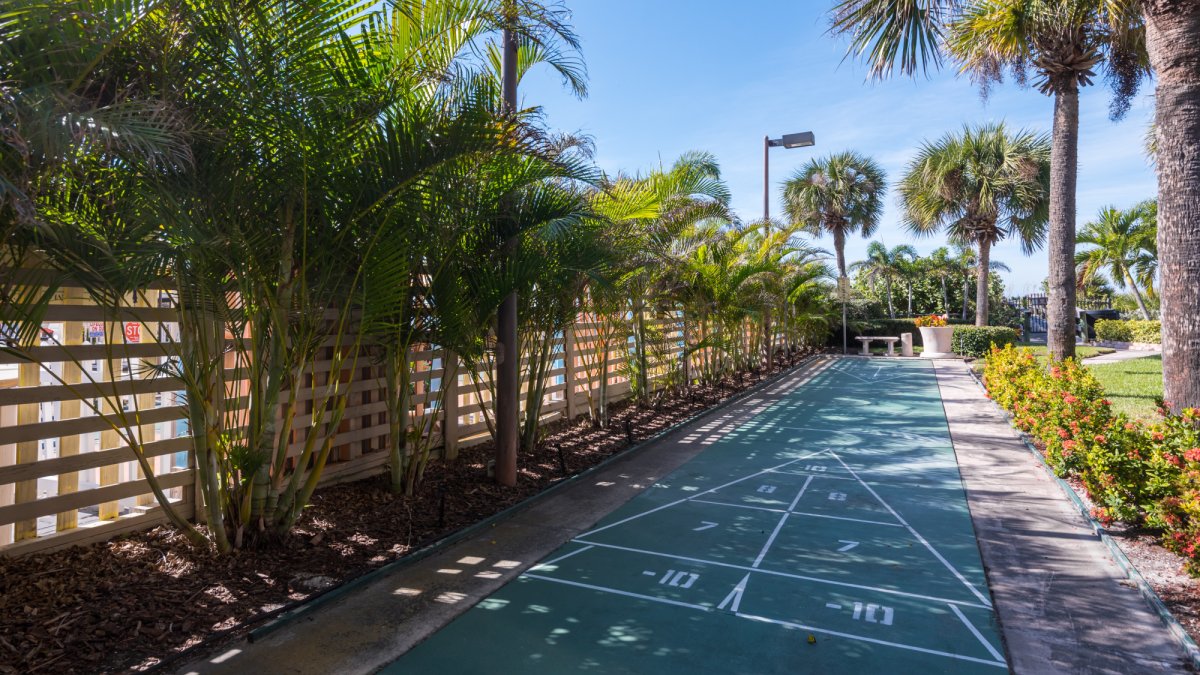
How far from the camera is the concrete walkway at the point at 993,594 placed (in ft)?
9.32

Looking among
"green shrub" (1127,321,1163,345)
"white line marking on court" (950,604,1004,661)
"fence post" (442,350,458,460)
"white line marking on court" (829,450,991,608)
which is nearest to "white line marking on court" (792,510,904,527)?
"white line marking on court" (829,450,991,608)

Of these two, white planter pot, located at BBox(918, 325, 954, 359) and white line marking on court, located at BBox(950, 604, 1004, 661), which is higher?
white planter pot, located at BBox(918, 325, 954, 359)

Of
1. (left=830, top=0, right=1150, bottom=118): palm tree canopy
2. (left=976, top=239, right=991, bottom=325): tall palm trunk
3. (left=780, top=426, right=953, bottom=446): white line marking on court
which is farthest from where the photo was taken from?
(left=976, top=239, right=991, bottom=325): tall palm trunk

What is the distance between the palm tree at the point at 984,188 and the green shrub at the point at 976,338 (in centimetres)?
47

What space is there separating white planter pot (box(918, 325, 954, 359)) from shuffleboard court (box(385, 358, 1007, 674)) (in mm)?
16717

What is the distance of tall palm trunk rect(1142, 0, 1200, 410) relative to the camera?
516 centimetres

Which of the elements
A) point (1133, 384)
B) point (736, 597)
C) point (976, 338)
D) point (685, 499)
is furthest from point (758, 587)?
point (976, 338)

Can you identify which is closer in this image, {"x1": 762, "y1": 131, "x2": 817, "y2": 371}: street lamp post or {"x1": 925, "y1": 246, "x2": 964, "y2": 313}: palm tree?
{"x1": 762, "y1": 131, "x2": 817, "y2": 371}: street lamp post

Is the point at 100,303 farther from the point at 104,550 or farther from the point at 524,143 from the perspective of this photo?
the point at 524,143

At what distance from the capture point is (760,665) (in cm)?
280

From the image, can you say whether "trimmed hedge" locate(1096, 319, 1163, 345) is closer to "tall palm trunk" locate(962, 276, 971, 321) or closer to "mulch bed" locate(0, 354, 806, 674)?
"tall palm trunk" locate(962, 276, 971, 321)

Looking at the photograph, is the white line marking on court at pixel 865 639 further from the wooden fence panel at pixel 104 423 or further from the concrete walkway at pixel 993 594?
the wooden fence panel at pixel 104 423

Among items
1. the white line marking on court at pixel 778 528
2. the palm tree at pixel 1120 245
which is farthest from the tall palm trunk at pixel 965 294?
the white line marking on court at pixel 778 528

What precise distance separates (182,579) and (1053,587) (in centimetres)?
493
